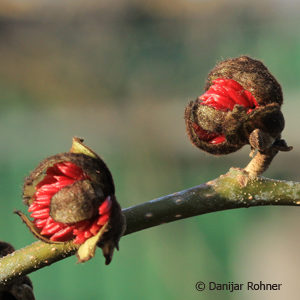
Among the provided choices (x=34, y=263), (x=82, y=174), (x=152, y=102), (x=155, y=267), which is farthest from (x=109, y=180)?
(x=152, y=102)

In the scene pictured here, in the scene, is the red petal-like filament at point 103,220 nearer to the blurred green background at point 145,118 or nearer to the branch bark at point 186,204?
the branch bark at point 186,204

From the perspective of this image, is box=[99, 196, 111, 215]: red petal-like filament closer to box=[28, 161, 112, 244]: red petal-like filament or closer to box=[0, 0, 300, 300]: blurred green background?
box=[28, 161, 112, 244]: red petal-like filament

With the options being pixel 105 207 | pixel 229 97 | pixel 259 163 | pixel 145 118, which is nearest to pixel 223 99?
pixel 229 97

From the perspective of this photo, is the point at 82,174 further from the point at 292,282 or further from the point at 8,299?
the point at 292,282

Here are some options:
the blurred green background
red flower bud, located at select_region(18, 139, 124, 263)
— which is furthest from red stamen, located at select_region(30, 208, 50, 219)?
the blurred green background

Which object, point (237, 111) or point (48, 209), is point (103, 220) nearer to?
point (48, 209)
